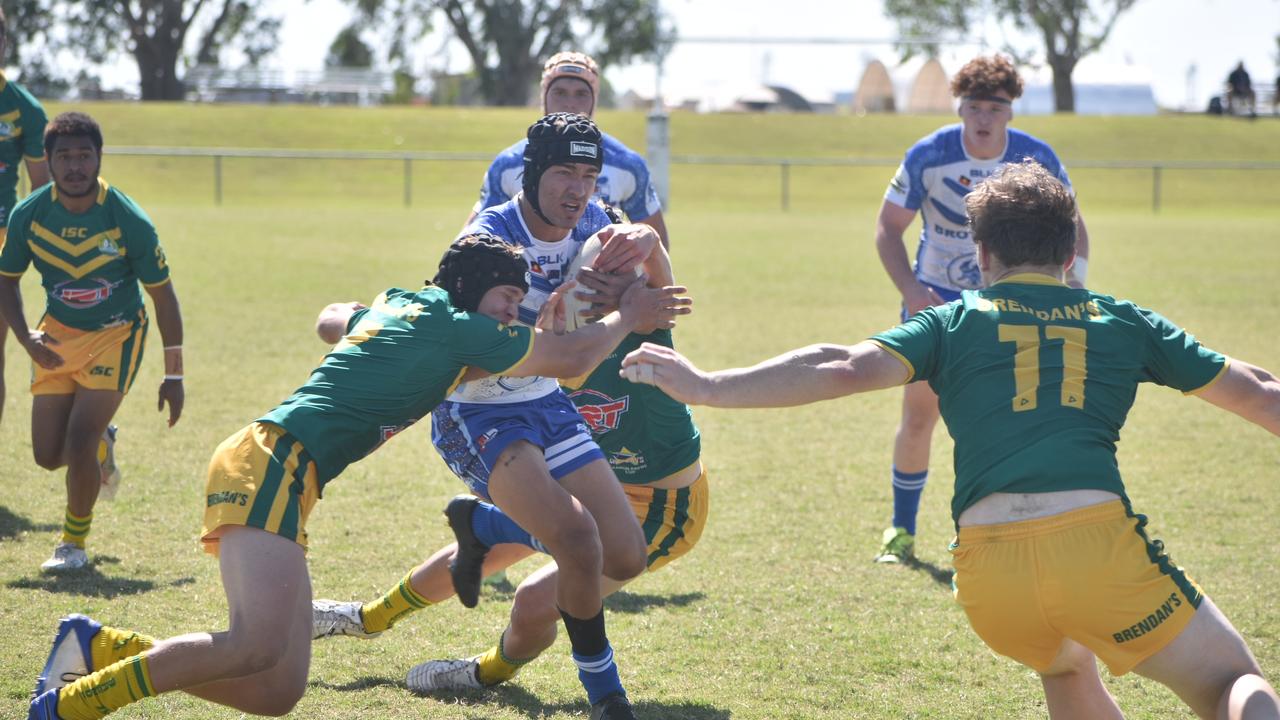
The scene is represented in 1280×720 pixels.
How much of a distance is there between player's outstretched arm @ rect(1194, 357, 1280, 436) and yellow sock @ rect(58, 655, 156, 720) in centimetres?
284

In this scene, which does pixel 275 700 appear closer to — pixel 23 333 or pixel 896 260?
pixel 23 333

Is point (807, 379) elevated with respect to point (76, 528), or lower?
elevated

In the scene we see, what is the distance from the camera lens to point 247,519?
3516mm

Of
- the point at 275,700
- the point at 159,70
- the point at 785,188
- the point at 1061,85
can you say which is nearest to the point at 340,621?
the point at 275,700

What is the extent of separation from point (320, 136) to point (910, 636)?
36.8 meters

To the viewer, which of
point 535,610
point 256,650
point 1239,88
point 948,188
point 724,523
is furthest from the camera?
point 1239,88

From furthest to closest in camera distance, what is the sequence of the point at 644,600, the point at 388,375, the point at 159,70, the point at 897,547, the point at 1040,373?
the point at 159,70 < the point at 897,547 < the point at 644,600 < the point at 388,375 < the point at 1040,373

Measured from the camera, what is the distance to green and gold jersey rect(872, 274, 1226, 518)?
311cm

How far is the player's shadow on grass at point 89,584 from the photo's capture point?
17.5 feet

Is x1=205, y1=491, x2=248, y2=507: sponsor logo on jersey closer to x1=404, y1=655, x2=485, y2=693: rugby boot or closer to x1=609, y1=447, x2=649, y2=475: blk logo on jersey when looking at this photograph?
x1=404, y1=655, x2=485, y2=693: rugby boot

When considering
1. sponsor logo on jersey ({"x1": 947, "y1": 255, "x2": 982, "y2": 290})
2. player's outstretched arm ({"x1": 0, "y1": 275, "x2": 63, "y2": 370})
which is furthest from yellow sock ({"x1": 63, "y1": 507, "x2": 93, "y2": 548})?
sponsor logo on jersey ({"x1": 947, "y1": 255, "x2": 982, "y2": 290})

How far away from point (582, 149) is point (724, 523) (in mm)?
2950

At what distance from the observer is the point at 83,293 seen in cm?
589

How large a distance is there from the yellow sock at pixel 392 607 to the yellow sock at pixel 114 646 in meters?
1.02
